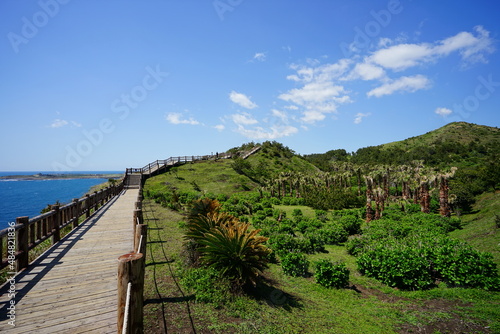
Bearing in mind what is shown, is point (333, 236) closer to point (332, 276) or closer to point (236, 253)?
point (332, 276)

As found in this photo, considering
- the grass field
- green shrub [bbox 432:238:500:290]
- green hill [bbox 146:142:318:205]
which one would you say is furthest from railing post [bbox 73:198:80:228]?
green shrub [bbox 432:238:500:290]

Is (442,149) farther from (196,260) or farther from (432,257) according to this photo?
(196,260)

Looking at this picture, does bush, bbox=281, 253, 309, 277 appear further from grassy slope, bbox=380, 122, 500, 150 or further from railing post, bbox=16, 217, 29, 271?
grassy slope, bbox=380, 122, 500, 150

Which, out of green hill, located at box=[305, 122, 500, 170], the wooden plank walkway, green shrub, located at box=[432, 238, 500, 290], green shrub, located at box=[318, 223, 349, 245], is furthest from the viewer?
green hill, located at box=[305, 122, 500, 170]

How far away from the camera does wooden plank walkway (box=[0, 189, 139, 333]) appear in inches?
185

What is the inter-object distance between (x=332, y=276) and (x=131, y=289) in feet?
25.2

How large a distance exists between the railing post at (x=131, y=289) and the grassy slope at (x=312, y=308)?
172 centimetres

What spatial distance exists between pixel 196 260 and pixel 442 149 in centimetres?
9030

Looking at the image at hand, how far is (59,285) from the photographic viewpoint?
6.30m

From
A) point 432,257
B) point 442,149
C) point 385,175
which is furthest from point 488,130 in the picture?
point 432,257

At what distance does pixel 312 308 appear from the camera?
729 centimetres

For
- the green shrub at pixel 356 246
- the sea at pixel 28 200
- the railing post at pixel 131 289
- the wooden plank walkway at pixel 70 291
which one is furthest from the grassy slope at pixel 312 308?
the sea at pixel 28 200

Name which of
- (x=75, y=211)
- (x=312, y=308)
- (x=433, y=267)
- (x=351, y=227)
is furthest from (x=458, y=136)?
(x=75, y=211)

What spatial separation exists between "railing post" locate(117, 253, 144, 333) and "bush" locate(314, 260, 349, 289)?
715 centimetres
